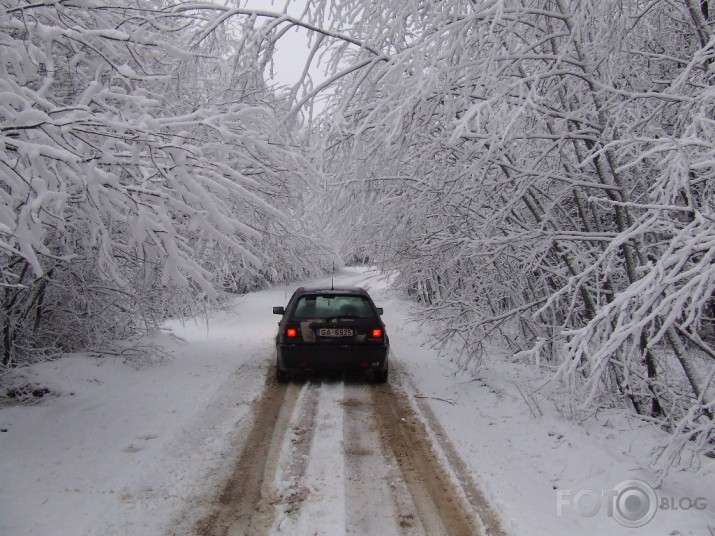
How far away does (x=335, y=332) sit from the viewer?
838cm

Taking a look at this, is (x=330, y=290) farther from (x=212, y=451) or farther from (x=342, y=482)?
(x=342, y=482)

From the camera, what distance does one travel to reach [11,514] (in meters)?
3.90

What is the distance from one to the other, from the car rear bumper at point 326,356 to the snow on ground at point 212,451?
2.74 ft

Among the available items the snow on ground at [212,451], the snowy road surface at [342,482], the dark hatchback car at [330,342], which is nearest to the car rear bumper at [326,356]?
the dark hatchback car at [330,342]

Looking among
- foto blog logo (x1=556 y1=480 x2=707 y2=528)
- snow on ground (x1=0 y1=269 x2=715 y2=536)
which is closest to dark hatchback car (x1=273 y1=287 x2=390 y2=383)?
snow on ground (x1=0 y1=269 x2=715 y2=536)

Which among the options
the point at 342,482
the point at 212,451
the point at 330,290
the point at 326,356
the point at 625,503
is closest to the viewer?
the point at 625,503

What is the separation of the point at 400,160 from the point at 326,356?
362 centimetres

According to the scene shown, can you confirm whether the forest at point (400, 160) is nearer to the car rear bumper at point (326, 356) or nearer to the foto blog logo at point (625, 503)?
the foto blog logo at point (625, 503)

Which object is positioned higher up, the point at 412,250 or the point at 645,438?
the point at 412,250

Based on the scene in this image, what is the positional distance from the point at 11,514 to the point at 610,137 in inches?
242

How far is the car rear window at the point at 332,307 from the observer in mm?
8547

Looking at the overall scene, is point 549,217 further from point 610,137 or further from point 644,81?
point 644,81

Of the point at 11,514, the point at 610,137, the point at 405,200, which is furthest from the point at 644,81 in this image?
the point at 11,514

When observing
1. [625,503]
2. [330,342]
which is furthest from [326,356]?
[625,503]
